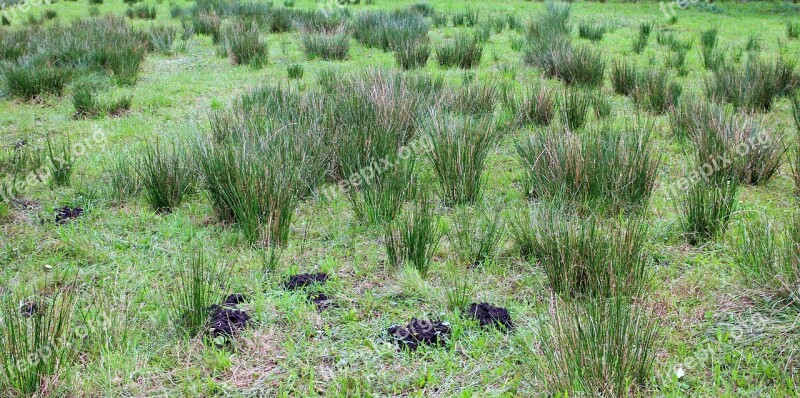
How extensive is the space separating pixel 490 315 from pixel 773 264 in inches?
52.2

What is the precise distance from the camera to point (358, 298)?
3404 mm

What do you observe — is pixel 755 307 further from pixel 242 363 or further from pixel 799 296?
pixel 242 363

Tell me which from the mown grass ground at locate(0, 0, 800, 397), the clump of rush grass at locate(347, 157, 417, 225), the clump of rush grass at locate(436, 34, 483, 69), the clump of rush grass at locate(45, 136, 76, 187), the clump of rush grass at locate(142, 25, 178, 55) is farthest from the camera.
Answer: the clump of rush grass at locate(142, 25, 178, 55)

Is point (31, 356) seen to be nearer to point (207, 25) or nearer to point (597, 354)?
point (597, 354)

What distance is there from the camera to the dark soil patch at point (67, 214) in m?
4.30

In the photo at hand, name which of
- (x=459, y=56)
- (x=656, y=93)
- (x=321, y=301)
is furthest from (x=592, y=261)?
(x=459, y=56)

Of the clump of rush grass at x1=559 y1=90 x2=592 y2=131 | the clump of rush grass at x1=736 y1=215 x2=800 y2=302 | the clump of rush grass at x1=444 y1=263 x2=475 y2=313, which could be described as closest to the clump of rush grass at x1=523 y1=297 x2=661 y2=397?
the clump of rush grass at x1=444 y1=263 x2=475 y2=313

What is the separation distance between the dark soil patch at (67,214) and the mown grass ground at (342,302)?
71 millimetres

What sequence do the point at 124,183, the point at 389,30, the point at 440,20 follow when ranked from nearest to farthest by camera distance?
the point at 124,183 → the point at 389,30 → the point at 440,20

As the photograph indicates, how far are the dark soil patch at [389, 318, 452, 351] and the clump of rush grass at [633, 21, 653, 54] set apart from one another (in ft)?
25.7

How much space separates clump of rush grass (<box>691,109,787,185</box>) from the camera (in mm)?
4691

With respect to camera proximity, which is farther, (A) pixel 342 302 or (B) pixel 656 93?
(B) pixel 656 93

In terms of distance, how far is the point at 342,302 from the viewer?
3363 mm

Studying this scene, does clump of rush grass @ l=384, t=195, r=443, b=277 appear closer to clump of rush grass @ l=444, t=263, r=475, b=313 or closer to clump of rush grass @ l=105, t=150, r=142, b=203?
clump of rush grass @ l=444, t=263, r=475, b=313
